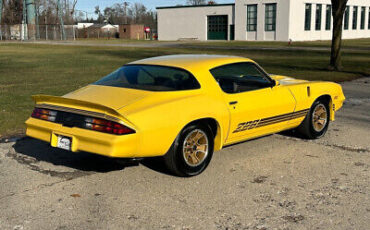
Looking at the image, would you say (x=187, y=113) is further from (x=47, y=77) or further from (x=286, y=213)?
(x=47, y=77)

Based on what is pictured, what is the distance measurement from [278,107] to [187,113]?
1674mm

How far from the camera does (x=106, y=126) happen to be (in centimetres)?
451

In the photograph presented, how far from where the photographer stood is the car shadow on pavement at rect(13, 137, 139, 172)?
542cm

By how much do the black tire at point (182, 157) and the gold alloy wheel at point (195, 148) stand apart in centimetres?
3

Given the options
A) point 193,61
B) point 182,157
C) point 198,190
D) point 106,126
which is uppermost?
point 193,61

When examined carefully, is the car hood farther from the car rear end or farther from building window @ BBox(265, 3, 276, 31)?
building window @ BBox(265, 3, 276, 31)

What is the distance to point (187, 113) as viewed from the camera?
4852 mm

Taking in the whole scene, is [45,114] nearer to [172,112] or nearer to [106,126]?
[106,126]

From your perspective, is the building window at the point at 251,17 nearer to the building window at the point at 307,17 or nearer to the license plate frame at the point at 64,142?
the building window at the point at 307,17

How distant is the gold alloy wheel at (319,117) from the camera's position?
6.70 meters

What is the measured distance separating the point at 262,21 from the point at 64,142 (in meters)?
51.8

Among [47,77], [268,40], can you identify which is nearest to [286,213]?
[47,77]

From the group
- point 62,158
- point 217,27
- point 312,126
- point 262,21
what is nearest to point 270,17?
point 262,21

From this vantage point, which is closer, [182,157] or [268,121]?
[182,157]
